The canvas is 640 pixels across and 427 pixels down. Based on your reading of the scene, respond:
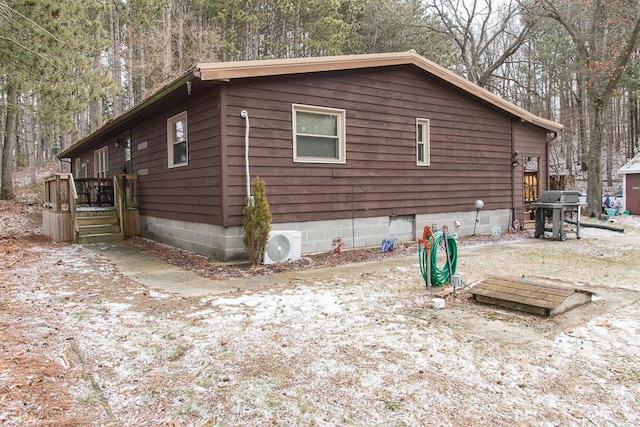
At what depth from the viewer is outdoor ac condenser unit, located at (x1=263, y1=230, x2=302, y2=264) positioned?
7.10m

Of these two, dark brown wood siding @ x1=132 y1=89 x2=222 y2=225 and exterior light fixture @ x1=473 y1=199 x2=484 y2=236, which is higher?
dark brown wood siding @ x1=132 y1=89 x2=222 y2=225

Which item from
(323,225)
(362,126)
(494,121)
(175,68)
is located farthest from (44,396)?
(175,68)

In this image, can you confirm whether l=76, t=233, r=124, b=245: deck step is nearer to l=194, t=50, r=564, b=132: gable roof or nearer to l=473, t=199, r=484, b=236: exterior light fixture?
l=194, t=50, r=564, b=132: gable roof

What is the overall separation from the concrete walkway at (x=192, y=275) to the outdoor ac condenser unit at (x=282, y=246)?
664 millimetres

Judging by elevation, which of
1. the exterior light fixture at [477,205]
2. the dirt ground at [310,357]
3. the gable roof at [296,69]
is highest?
the gable roof at [296,69]

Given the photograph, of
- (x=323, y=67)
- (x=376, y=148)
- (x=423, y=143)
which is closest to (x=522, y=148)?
(x=423, y=143)

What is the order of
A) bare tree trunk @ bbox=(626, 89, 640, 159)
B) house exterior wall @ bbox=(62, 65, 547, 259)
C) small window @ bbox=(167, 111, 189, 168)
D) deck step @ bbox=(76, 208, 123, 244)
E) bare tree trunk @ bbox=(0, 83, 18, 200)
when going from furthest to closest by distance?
bare tree trunk @ bbox=(626, 89, 640, 159), bare tree trunk @ bbox=(0, 83, 18, 200), deck step @ bbox=(76, 208, 123, 244), small window @ bbox=(167, 111, 189, 168), house exterior wall @ bbox=(62, 65, 547, 259)

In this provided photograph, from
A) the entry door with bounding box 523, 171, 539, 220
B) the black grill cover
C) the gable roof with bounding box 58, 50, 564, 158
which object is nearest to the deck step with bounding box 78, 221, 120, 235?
the gable roof with bounding box 58, 50, 564, 158

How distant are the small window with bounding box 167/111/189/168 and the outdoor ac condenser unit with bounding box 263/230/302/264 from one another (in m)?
2.67

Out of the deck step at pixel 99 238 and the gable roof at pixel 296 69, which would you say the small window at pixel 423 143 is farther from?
the deck step at pixel 99 238

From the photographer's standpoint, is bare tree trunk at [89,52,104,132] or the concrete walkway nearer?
the concrete walkway

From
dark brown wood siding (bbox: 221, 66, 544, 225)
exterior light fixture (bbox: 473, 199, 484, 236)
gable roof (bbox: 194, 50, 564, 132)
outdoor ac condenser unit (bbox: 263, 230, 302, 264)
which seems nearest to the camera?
gable roof (bbox: 194, 50, 564, 132)

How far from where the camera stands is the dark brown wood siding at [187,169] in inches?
288

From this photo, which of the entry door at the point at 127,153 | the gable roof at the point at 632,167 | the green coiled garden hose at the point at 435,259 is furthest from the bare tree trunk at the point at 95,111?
the gable roof at the point at 632,167
